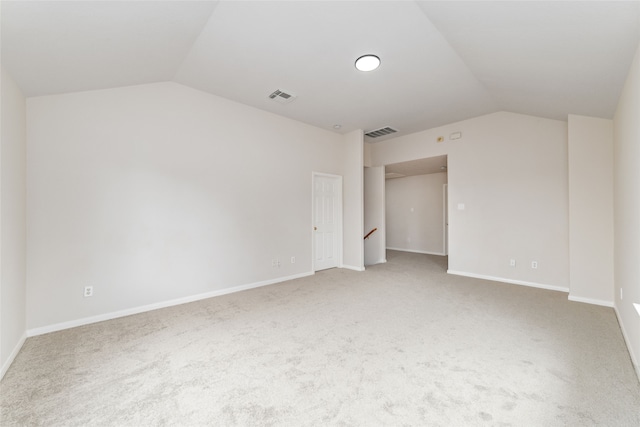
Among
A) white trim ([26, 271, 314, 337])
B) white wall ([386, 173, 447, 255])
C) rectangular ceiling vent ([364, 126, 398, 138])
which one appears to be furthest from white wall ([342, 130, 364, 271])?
white wall ([386, 173, 447, 255])

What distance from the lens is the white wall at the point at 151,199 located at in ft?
8.99

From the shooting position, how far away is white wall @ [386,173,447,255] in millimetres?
7473

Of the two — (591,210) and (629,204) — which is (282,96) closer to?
(629,204)

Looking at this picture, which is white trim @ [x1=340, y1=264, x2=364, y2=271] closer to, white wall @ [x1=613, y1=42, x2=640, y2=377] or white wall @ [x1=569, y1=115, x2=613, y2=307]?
white wall @ [x1=569, y1=115, x2=613, y2=307]

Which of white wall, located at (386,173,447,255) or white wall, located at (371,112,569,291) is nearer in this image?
white wall, located at (371,112,569,291)

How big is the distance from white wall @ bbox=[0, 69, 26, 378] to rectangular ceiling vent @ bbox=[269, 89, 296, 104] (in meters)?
2.59

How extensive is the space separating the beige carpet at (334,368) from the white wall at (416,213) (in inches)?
165

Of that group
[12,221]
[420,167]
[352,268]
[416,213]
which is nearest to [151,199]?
[12,221]

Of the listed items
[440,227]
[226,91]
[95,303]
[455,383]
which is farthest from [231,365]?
[440,227]

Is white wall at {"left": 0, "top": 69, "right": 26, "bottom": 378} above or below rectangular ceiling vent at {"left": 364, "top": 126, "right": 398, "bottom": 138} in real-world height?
below

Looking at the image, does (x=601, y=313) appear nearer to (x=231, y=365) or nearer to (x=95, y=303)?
(x=231, y=365)

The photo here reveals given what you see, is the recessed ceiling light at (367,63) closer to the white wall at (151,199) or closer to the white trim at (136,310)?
the white wall at (151,199)

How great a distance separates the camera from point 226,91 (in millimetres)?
3756

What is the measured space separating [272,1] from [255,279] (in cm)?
356
